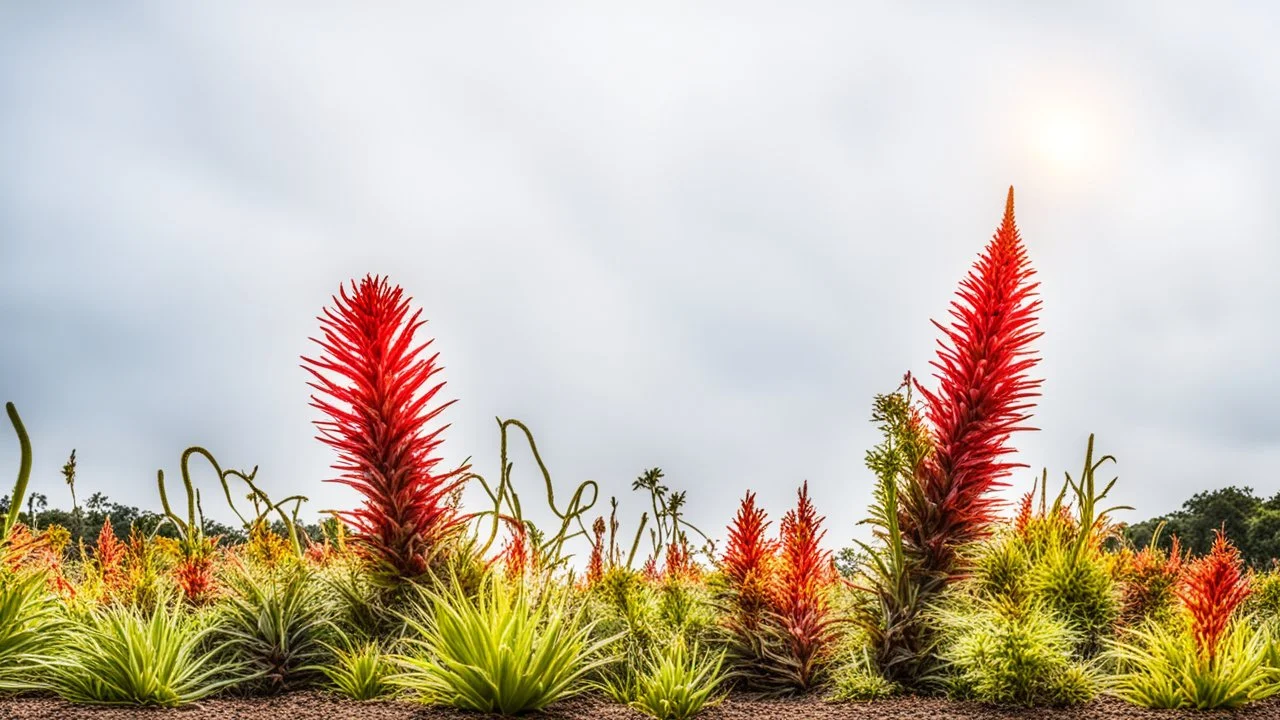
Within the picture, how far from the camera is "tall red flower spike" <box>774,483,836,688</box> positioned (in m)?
5.96

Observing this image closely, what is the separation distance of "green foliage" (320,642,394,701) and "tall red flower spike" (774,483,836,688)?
Result: 92.9 inches

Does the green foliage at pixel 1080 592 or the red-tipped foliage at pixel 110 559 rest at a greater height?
the red-tipped foliage at pixel 110 559

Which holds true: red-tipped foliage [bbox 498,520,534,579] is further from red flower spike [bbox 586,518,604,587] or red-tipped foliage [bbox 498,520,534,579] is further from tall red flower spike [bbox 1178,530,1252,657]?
tall red flower spike [bbox 1178,530,1252,657]

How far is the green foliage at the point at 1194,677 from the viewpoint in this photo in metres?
5.35

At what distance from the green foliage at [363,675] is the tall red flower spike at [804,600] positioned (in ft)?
7.74

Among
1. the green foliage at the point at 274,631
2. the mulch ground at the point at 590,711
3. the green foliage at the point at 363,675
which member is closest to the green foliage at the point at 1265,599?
the mulch ground at the point at 590,711

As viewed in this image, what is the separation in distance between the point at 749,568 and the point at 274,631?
115 inches

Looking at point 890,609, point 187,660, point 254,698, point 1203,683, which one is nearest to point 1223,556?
point 1203,683

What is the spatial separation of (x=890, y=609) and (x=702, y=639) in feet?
4.03

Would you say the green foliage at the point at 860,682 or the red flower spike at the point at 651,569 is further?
the red flower spike at the point at 651,569

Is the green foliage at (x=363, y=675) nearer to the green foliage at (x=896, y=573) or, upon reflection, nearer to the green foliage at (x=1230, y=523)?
the green foliage at (x=896, y=573)

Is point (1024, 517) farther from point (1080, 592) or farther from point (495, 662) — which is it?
point (495, 662)

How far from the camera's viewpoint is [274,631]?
588cm

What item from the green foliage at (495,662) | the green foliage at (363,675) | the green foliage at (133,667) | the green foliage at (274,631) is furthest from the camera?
the green foliage at (274,631)
